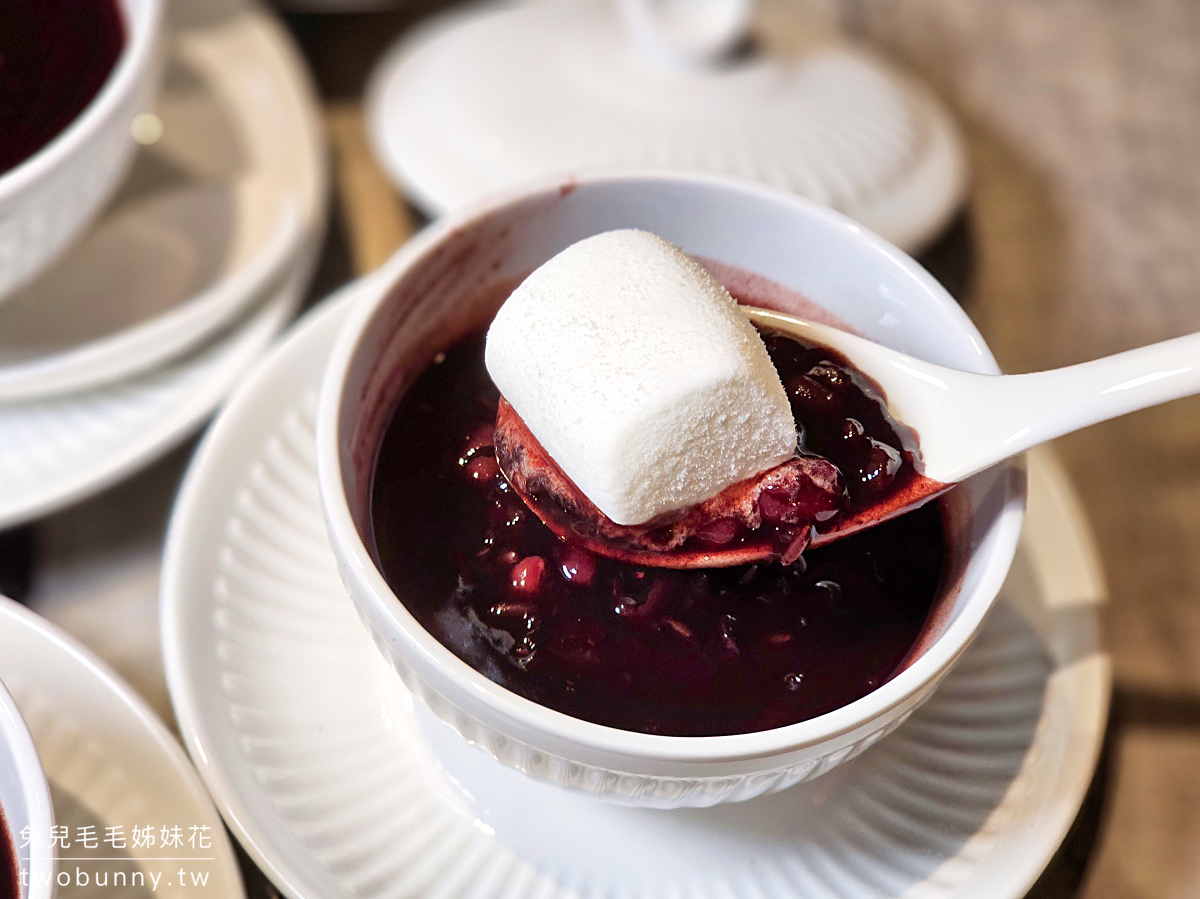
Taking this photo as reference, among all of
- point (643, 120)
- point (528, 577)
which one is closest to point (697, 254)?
point (528, 577)

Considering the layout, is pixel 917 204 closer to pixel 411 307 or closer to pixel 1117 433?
pixel 1117 433

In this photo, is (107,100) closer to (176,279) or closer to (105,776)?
(176,279)

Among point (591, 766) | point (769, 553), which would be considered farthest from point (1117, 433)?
point (591, 766)

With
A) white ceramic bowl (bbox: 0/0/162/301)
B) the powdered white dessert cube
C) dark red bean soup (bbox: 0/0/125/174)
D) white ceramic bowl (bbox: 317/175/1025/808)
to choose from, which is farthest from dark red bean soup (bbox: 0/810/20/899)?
dark red bean soup (bbox: 0/0/125/174)

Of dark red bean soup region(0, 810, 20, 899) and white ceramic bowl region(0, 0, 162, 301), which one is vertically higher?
white ceramic bowl region(0, 0, 162, 301)

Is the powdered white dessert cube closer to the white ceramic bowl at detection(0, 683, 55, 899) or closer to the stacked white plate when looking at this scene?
the white ceramic bowl at detection(0, 683, 55, 899)

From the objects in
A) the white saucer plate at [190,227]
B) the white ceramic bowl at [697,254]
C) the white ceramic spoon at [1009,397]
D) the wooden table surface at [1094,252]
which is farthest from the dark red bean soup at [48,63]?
the white ceramic spoon at [1009,397]

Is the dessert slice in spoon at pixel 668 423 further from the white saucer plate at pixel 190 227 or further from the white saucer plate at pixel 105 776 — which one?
the white saucer plate at pixel 190 227
